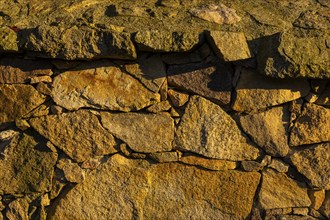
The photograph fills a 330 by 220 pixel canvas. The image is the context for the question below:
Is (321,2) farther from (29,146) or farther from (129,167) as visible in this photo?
(29,146)

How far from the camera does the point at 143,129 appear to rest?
3090 millimetres

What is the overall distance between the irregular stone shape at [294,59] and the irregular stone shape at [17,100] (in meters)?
1.38

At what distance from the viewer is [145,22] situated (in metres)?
3.14

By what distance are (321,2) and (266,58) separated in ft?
2.60

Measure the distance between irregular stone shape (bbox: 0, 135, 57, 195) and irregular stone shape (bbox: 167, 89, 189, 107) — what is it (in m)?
0.81

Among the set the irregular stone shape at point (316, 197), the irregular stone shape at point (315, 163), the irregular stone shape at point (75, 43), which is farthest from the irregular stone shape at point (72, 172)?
the irregular stone shape at point (316, 197)

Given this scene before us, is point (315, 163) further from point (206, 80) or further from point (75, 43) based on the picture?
point (75, 43)

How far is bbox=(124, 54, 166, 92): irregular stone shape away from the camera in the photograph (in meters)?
3.05

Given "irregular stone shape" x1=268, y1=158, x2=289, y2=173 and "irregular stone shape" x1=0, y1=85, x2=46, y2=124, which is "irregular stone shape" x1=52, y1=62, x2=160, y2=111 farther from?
"irregular stone shape" x1=268, y1=158, x2=289, y2=173

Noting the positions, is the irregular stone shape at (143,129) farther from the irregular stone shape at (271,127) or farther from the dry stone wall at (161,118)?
the irregular stone shape at (271,127)

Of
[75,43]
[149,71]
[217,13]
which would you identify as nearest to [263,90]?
[217,13]

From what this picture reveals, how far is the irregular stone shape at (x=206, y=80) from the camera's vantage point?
302 centimetres

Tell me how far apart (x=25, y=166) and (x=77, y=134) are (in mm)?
399

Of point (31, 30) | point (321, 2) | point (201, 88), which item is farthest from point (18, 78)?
point (321, 2)
